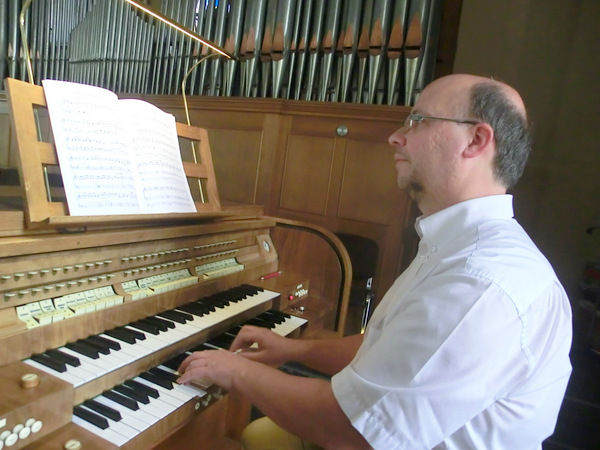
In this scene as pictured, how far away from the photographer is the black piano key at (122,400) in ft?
3.74

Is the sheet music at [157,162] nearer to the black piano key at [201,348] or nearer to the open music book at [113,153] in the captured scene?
the open music book at [113,153]

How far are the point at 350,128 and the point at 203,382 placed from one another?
2.18m

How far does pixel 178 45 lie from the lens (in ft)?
12.0

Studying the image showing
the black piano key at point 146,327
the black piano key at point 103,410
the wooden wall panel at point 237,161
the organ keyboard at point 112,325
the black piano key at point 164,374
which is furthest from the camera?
the wooden wall panel at point 237,161

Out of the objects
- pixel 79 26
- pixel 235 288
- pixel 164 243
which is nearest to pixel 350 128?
pixel 235 288

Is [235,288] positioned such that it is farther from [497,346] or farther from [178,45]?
[178,45]

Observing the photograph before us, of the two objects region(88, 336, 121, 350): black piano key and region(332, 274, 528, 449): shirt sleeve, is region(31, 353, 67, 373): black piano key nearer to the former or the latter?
region(88, 336, 121, 350): black piano key

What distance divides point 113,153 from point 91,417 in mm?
869

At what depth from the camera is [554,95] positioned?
3.38 m

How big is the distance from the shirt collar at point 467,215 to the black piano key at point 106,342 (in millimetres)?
964

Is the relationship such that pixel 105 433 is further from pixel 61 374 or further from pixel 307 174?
pixel 307 174

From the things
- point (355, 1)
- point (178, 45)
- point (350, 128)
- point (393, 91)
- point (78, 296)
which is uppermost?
point (355, 1)

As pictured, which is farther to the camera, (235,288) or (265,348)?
(235,288)

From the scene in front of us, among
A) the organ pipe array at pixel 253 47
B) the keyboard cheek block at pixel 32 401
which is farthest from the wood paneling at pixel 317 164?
the keyboard cheek block at pixel 32 401
